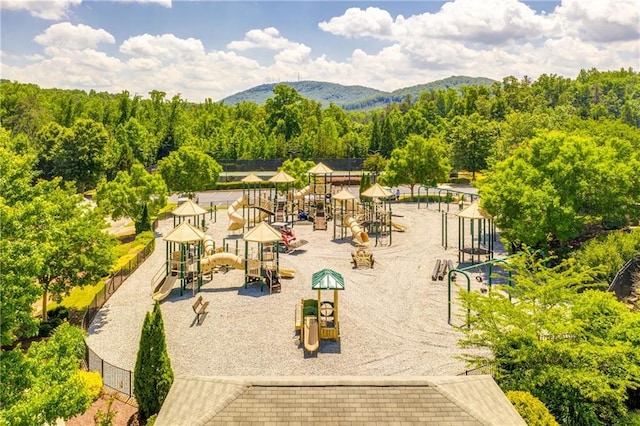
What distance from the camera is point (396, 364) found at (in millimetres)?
17828

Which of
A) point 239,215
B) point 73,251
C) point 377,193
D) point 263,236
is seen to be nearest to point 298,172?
point 239,215

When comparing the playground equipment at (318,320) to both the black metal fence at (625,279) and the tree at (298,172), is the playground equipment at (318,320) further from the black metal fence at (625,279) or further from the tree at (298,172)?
the tree at (298,172)

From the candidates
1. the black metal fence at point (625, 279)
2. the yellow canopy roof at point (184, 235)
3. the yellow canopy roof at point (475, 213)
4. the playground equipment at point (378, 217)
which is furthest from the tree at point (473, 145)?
the yellow canopy roof at point (184, 235)

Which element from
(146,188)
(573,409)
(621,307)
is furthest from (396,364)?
(146,188)

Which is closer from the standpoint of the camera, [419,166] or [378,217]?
[378,217]

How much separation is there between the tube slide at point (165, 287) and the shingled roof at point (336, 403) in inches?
530

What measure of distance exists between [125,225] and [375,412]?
1460 inches

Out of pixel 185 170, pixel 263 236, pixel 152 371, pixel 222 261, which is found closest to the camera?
pixel 152 371

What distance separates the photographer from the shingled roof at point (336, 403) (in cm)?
1017

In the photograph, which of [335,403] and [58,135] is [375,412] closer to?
[335,403]

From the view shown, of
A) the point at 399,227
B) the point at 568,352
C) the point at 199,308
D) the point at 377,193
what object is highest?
the point at 377,193

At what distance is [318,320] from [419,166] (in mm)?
34857

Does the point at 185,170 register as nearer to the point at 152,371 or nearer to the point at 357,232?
the point at 357,232

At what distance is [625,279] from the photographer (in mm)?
22547
